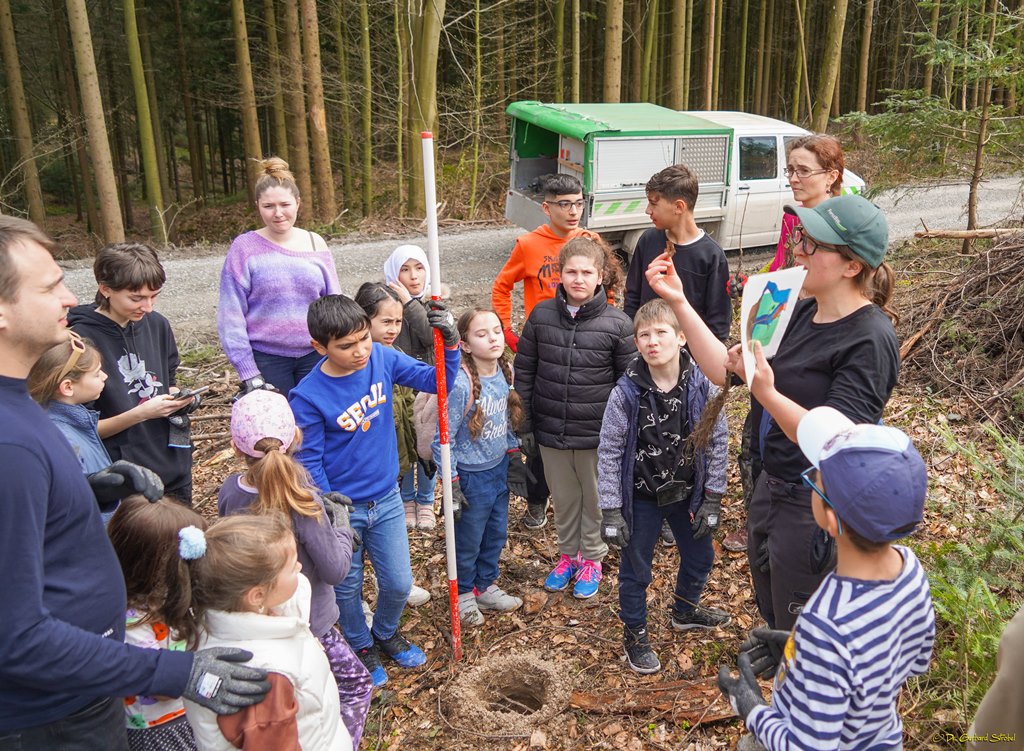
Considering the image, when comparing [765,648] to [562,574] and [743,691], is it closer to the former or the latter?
[743,691]

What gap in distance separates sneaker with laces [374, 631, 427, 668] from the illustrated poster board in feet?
7.77

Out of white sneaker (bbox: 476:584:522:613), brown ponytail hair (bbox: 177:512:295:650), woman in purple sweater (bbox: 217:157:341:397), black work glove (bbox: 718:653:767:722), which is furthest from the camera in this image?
white sneaker (bbox: 476:584:522:613)

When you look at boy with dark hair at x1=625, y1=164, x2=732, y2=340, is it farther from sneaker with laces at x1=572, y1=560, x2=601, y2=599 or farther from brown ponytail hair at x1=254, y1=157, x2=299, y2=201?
brown ponytail hair at x1=254, y1=157, x2=299, y2=201

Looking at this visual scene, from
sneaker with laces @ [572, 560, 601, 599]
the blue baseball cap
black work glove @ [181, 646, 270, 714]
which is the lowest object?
sneaker with laces @ [572, 560, 601, 599]

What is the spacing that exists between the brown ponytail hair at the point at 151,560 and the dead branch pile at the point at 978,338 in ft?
18.6

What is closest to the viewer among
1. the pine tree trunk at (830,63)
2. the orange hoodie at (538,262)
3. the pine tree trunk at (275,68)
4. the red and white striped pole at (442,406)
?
the red and white striped pole at (442,406)

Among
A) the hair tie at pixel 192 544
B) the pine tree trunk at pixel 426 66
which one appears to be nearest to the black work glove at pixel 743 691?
the hair tie at pixel 192 544

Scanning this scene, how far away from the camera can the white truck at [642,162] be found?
10.1 meters

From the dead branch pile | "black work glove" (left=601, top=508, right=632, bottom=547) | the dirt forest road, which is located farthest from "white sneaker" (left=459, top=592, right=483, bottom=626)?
the dirt forest road

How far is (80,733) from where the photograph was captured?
76.2 inches

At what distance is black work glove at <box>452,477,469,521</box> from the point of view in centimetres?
388

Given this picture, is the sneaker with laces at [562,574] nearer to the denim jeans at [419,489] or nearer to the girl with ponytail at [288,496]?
the denim jeans at [419,489]

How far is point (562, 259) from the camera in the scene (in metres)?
3.99

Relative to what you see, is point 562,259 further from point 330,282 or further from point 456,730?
point 456,730
